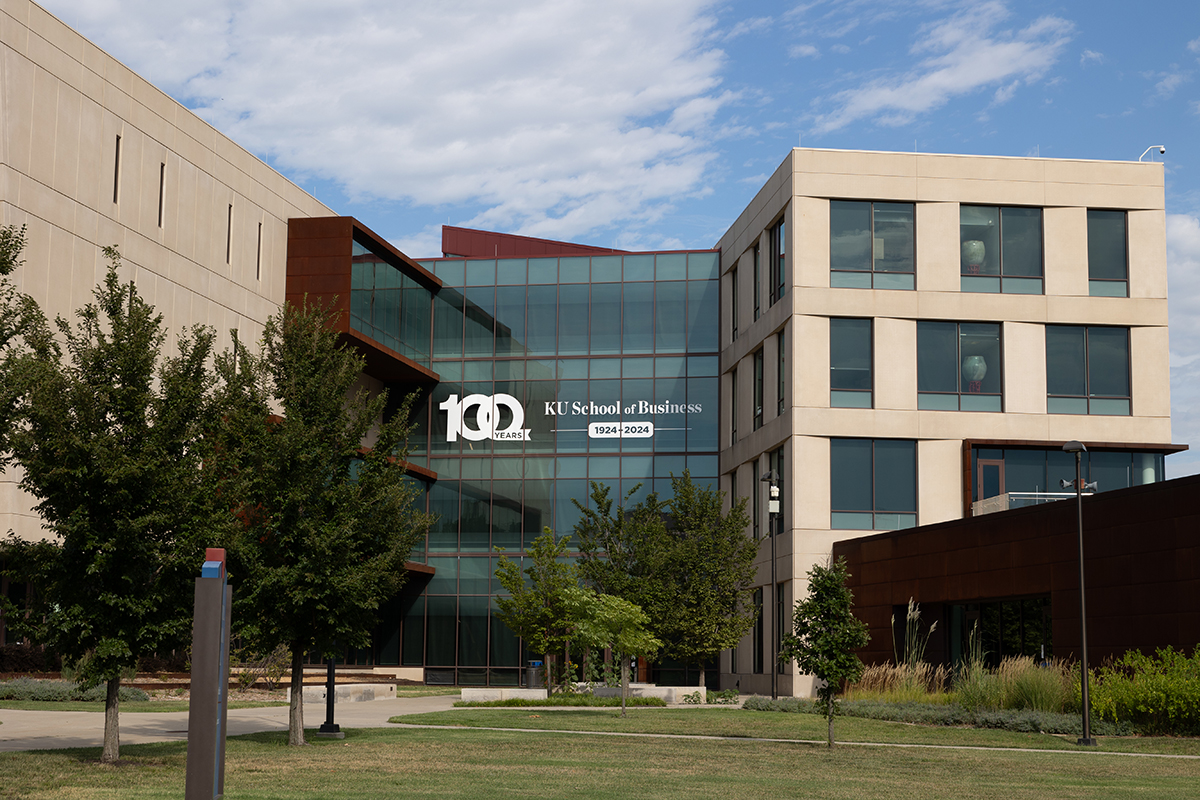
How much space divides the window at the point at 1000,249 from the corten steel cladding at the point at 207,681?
1488 inches

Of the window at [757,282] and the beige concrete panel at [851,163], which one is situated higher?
the beige concrete panel at [851,163]

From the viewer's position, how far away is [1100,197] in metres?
42.7

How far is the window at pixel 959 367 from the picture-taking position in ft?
138

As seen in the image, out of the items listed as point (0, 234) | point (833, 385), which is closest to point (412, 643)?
point (833, 385)

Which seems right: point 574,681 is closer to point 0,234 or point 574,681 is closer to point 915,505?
point 915,505

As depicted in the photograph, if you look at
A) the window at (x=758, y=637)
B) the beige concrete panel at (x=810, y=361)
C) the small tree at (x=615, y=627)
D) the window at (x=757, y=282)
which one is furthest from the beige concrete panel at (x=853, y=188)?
the small tree at (x=615, y=627)

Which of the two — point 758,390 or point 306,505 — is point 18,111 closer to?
point 306,505

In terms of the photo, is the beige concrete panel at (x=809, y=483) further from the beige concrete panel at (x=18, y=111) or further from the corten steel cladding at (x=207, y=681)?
the corten steel cladding at (x=207, y=681)

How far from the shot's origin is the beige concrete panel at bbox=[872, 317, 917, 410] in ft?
137

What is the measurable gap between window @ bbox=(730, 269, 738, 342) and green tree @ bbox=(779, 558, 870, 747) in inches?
1181

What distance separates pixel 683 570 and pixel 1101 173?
20.7 meters

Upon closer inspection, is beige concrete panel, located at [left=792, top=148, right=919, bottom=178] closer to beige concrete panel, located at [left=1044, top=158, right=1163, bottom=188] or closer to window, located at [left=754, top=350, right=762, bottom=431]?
beige concrete panel, located at [left=1044, top=158, right=1163, bottom=188]

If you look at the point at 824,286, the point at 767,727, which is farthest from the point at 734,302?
the point at 767,727

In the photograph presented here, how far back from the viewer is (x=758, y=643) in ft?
150
